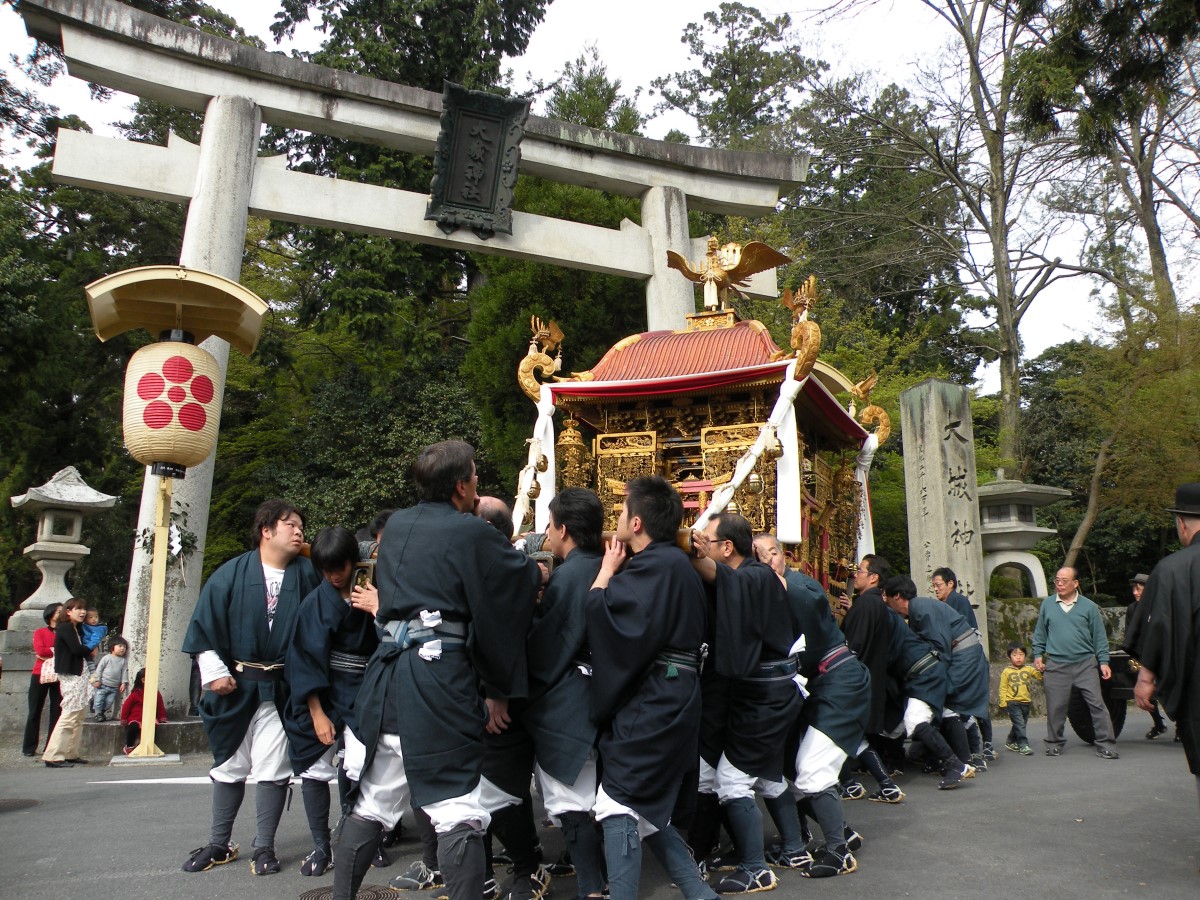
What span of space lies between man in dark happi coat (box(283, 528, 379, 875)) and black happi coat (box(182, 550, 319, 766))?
22 centimetres

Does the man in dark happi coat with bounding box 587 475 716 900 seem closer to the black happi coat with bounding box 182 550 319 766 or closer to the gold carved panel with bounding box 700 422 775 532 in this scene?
the black happi coat with bounding box 182 550 319 766

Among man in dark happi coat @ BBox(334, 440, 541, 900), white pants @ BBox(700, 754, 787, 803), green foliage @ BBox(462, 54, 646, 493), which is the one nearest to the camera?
man in dark happi coat @ BBox(334, 440, 541, 900)

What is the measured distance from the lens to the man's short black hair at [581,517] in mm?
3480

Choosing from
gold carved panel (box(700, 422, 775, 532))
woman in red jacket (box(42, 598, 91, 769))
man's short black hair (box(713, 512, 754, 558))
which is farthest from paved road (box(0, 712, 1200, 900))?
gold carved panel (box(700, 422, 775, 532))

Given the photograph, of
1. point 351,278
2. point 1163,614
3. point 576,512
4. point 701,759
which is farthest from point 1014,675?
point 351,278

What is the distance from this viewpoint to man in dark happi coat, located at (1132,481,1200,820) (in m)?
3.64

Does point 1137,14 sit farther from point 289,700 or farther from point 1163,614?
point 289,700

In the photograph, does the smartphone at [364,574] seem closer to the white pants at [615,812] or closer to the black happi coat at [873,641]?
the white pants at [615,812]

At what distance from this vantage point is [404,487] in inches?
573

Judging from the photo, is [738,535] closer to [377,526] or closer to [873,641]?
[873,641]

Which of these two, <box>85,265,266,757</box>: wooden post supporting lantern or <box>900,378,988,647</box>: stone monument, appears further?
<box>900,378,988,647</box>: stone monument

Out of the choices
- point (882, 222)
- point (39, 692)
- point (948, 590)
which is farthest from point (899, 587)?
point (882, 222)

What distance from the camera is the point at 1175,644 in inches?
144

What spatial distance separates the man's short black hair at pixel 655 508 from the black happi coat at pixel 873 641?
234 centimetres
